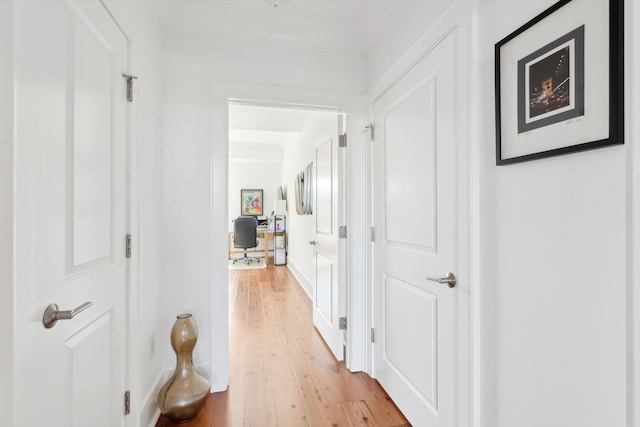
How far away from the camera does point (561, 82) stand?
87 cm

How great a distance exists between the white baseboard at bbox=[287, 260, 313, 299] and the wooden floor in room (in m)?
0.96

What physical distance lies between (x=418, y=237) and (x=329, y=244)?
3.61 ft

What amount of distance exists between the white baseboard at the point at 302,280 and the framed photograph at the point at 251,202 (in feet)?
7.54

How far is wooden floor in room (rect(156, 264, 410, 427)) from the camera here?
1.74 m

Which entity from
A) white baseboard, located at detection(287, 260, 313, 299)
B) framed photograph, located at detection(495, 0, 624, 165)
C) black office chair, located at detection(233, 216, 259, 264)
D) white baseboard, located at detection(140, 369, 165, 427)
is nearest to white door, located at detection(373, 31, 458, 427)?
framed photograph, located at detection(495, 0, 624, 165)

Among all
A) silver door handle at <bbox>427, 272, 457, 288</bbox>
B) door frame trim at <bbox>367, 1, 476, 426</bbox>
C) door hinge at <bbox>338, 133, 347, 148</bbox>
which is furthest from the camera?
door hinge at <bbox>338, 133, 347, 148</bbox>

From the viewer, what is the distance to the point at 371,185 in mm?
2191

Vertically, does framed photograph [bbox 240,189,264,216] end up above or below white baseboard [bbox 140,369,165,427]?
above

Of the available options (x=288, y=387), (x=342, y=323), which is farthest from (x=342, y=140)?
(x=288, y=387)

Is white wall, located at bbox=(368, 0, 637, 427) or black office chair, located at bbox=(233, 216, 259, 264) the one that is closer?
white wall, located at bbox=(368, 0, 637, 427)

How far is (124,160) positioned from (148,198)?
328 millimetres

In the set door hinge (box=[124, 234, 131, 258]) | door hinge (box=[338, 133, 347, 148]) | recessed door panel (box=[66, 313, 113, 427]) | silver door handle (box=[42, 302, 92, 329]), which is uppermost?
door hinge (box=[338, 133, 347, 148])

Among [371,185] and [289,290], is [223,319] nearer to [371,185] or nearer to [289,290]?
[371,185]

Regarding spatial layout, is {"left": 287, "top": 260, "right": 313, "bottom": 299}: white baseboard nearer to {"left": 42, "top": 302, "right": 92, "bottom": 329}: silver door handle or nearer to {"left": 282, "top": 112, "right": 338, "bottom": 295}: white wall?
{"left": 282, "top": 112, "right": 338, "bottom": 295}: white wall
